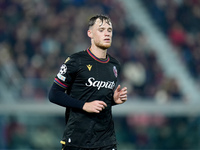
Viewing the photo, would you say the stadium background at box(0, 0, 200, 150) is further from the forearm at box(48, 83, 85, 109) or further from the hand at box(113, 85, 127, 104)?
the forearm at box(48, 83, 85, 109)

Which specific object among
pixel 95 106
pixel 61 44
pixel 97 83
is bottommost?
pixel 95 106

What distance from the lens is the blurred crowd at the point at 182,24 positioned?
13500 mm

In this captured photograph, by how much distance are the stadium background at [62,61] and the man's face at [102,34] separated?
6.89 metres

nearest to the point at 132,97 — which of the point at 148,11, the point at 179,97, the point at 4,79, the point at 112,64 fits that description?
the point at 179,97

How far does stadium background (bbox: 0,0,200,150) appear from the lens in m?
11.8

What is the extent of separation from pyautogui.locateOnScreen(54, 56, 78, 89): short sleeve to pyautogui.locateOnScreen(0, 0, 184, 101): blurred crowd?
270 inches

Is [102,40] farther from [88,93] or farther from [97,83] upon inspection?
[88,93]

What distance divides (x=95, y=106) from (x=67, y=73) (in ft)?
1.63

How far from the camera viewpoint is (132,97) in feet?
39.7

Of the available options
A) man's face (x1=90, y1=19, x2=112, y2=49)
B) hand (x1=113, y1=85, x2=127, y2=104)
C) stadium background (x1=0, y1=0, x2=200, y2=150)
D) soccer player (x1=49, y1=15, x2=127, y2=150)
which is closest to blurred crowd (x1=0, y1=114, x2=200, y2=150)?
stadium background (x1=0, y1=0, x2=200, y2=150)

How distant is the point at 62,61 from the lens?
1206 centimetres

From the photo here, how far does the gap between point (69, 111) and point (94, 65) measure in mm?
591

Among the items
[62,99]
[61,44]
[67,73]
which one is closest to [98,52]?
[67,73]

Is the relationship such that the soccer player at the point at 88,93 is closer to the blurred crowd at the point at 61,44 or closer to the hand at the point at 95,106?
the hand at the point at 95,106
